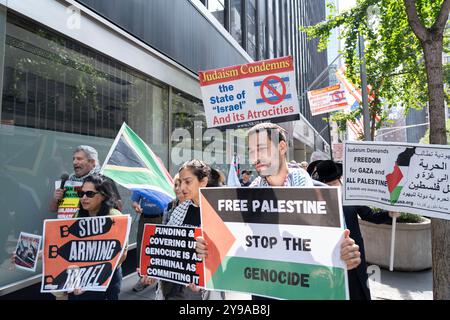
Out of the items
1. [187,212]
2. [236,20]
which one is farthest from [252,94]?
[236,20]

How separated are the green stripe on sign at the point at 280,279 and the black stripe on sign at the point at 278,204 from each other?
27cm

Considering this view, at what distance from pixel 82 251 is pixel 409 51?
310 inches

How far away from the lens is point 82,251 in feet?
8.36

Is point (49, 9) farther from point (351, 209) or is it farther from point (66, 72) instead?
point (351, 209)

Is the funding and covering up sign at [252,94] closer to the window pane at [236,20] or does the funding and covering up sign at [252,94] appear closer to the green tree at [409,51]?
the green tree at [409,51]

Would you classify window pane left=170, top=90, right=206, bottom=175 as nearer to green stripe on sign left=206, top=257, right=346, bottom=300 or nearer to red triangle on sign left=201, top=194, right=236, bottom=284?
red triangle on sign left=201, top=194, right=236, bottom=284

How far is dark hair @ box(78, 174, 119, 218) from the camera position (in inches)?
113

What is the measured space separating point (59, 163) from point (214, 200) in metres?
3.01

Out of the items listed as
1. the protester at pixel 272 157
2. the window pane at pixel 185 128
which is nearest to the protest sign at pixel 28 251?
the protester at pixel 272 157

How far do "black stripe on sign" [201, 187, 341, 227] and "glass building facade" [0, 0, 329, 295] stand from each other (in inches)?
111

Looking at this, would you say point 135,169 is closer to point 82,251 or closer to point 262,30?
point 82,251

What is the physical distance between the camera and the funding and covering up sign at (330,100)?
11.5m

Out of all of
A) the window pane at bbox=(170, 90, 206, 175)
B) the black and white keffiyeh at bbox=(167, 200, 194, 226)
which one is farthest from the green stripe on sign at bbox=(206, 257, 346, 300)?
the window pane at bbox=(170, 90, 206, 175)

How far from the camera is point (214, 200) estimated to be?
2285 mm
